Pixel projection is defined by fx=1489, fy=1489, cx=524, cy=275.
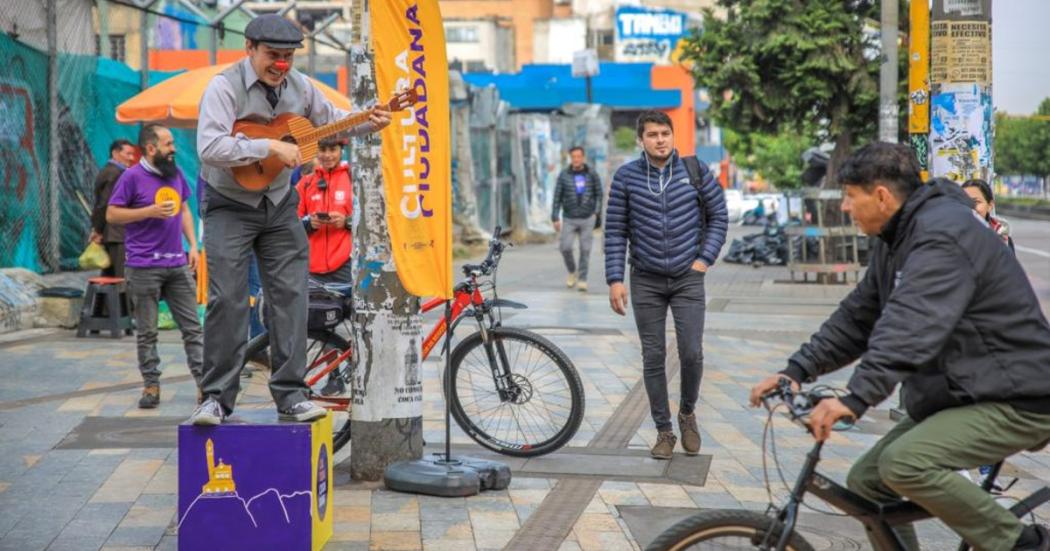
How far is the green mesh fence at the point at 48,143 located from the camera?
44.5 feet

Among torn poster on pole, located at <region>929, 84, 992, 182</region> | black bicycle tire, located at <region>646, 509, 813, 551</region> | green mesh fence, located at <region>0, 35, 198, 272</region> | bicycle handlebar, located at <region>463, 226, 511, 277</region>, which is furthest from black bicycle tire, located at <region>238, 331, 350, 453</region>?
green mesh fence, located at <region>0, 35, 198, 272</region>

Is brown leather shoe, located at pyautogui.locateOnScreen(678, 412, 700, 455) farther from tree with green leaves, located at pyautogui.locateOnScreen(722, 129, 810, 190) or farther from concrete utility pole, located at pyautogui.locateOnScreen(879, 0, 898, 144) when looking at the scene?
tree with green leaves, located at pyautogui.locateOnScreen(722, 129, 810, 190)

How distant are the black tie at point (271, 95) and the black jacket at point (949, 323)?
8.84ft

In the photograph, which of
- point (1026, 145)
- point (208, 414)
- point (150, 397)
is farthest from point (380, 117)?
point (1026, 145)

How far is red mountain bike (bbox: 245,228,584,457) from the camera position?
7625 millimetres

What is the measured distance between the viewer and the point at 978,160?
9.41 meters

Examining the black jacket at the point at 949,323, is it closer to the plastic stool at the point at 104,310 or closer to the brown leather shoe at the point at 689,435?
the brown leather shoe at the point at 689,435

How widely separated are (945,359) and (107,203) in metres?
9.89

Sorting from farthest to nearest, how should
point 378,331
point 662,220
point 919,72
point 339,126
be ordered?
1. point 919,72
2. point 662,220
3. point 378,331
4. point 339,126

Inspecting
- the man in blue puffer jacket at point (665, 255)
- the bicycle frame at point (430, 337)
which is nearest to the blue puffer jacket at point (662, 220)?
the man in blue puffer jacket at point (665, 255)

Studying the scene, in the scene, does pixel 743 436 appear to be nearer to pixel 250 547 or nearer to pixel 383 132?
pixel 383 132

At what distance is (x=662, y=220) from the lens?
7.84 meters

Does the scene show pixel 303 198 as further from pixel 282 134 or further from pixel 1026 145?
pixel 1026 145

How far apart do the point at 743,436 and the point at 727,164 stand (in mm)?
85163
